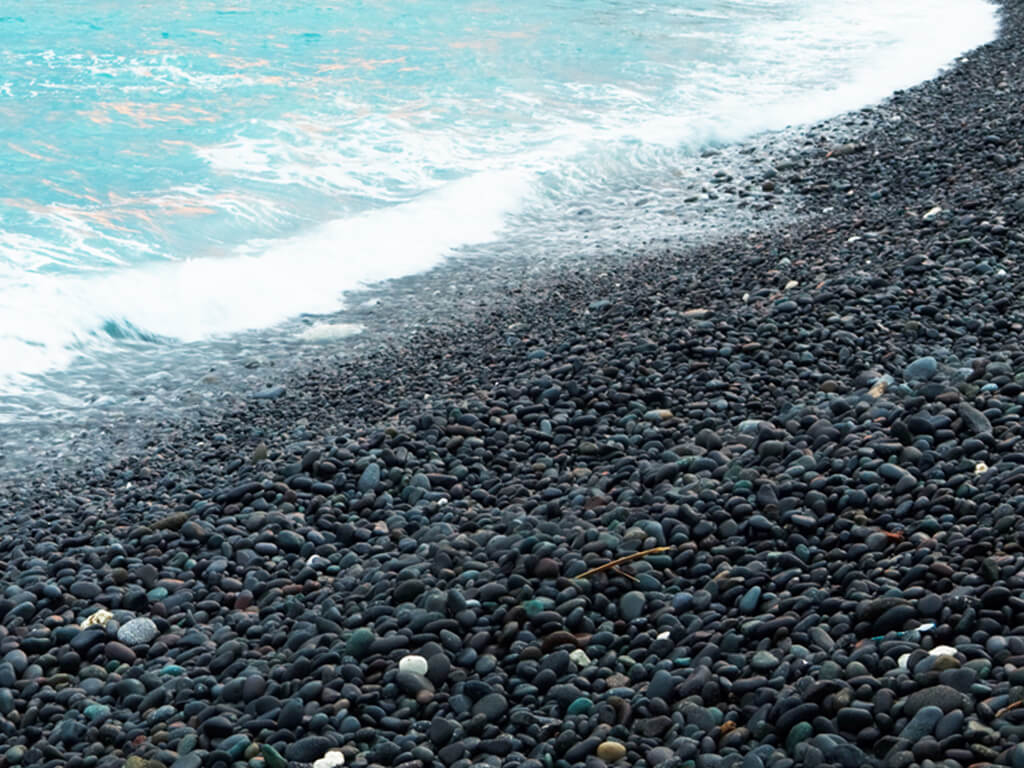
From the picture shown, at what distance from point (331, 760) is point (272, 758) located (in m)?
0.18

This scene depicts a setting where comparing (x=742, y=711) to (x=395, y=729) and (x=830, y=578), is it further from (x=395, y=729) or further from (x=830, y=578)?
(x=395, y=729)

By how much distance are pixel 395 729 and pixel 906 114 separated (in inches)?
413

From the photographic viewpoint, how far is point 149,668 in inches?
135

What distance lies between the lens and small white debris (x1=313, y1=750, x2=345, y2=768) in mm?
2777

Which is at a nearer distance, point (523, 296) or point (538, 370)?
point (538, 370)

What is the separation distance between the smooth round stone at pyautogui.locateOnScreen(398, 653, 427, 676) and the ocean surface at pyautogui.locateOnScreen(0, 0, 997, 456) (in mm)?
4237

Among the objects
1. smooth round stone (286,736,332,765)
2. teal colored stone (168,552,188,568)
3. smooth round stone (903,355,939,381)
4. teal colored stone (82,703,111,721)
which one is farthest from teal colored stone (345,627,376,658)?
smooth round stone (903,355,939,381)

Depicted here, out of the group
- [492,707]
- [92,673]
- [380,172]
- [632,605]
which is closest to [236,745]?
[492,707]

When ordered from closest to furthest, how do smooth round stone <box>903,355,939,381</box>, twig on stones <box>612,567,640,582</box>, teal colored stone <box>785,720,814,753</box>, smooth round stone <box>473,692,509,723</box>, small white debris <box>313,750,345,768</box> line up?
teal colored stone <box>785,720,814,753</box> → small white debris <box>313,750,345,768</box> → smooth round stone <box>473,692,509,723</box> → twig on stones <box>612,567,640,582</box> → smooth round stone <box>903,355,939,381</box>

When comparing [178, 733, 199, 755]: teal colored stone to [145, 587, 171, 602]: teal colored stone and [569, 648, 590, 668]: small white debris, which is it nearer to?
[145, 587, 171, 602]: teal colored stone

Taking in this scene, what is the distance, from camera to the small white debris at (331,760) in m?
2.78

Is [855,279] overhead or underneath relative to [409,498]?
overhead

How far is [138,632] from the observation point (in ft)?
11.9

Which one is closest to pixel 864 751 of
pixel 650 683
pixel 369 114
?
pixel 650 683
